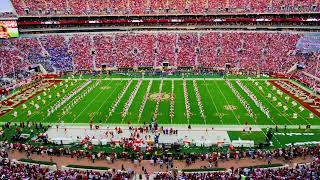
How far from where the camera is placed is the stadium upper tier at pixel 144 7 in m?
65.6

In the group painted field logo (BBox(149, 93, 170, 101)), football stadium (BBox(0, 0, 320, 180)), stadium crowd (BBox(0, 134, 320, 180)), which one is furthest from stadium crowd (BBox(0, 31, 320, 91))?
stadium crowd (BBox(0, 134, 320, 180))

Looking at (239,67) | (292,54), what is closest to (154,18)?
(239,67)

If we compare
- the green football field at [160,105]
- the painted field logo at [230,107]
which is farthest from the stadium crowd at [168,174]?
the painted field logo at [230,107]

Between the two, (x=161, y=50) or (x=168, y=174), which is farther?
(x=161, y=50)

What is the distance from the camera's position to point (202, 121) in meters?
32.8

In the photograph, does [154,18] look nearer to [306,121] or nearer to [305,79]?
[305,79]

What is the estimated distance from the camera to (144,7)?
6950 cm

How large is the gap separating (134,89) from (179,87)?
18.2 ft

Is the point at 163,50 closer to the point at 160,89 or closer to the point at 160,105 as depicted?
the point at 160,89

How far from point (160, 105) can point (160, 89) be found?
749 cm

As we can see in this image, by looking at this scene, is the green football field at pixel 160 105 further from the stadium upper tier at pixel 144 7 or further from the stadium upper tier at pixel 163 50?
the stadium upper tier at pixel 144 7

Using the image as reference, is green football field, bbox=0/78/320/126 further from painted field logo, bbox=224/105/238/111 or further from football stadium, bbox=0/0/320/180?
football stadium, bbox=0/0/320/180

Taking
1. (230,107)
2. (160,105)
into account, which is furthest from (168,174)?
(230,107)

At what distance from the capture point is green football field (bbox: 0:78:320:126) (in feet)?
110
